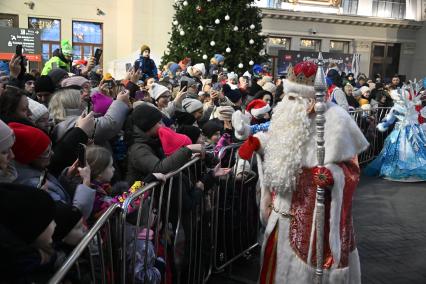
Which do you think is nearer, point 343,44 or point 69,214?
point 69,214

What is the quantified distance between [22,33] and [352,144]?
13.3 meters

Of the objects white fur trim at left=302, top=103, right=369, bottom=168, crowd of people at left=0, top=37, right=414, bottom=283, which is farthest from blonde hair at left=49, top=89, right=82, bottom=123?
white fur trim at left=302, top=103, right=369, bottom=168

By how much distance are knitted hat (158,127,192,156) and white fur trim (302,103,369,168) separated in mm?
1159

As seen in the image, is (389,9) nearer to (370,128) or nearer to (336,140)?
(370,128)

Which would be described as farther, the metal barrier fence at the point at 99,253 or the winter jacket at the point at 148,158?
the winter jacket at the point at 148,158

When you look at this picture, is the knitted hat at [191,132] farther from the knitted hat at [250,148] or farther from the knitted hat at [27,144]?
the knitted hat at [27,144]

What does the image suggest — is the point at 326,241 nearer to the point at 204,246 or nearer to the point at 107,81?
the point at 204,246

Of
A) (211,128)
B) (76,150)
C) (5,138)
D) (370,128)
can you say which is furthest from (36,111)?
(370,128)

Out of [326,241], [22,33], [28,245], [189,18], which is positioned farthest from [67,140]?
[22,33]

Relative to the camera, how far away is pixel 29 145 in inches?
103

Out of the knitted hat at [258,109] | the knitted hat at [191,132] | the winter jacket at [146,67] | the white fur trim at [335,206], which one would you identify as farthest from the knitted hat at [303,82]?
the winter jacket at [146,67]

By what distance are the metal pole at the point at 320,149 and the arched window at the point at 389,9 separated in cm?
2937

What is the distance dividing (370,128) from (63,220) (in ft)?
32.0

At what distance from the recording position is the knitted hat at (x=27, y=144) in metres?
2.61
